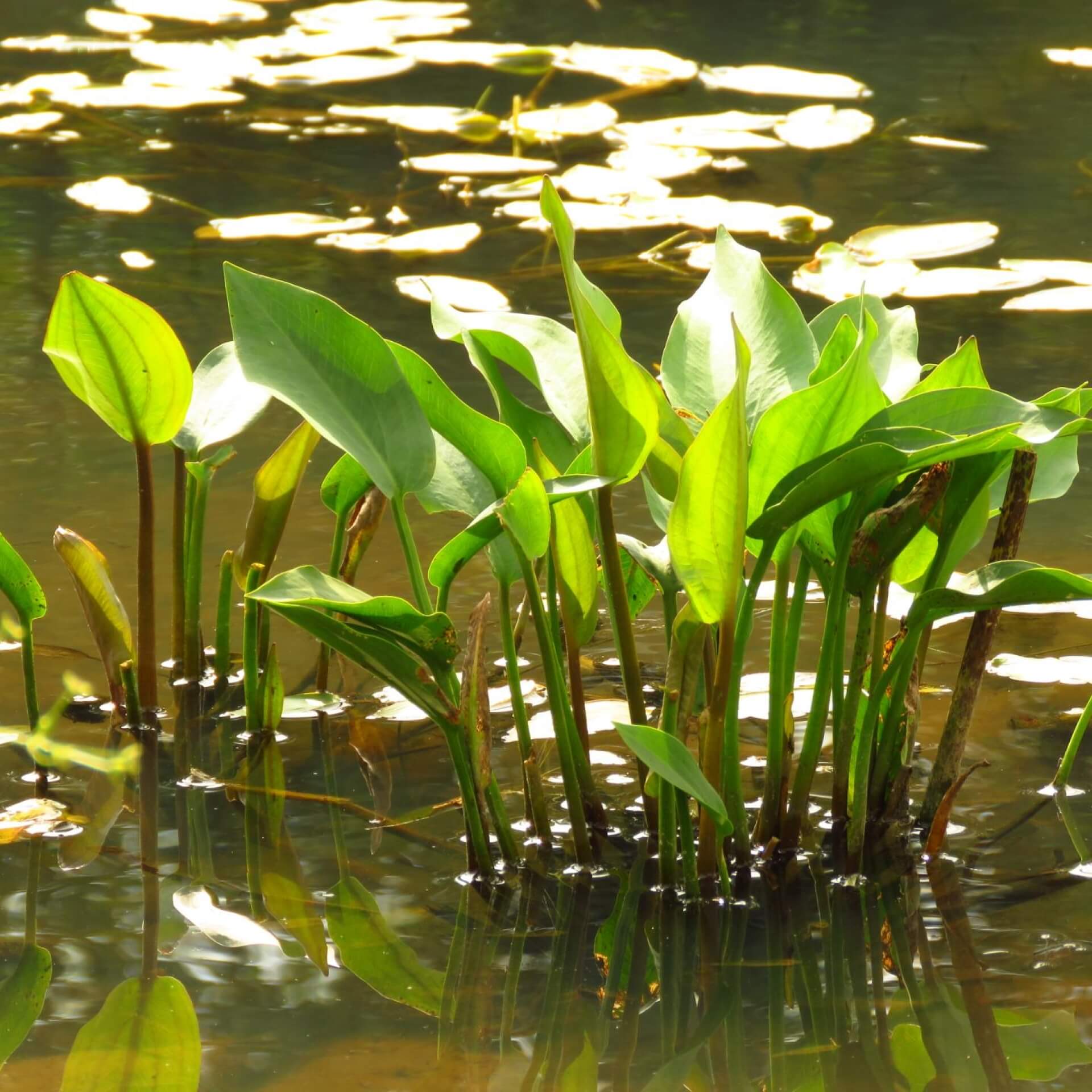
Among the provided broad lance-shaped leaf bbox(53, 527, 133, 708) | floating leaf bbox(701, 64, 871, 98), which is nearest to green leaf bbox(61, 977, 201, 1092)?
broad lance-shaped leaf bbox(53, 527, 133, 708)

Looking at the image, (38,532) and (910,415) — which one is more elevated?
(910,415)

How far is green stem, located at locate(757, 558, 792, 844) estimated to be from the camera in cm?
91

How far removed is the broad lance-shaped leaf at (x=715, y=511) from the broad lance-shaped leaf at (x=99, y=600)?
1.59 ft

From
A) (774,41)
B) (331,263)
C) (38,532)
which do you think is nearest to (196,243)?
(331,263)

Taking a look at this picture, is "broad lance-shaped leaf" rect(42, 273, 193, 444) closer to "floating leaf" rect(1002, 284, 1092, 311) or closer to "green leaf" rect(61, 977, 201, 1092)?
"green leaf" rect(61, 977, 201, 1092)

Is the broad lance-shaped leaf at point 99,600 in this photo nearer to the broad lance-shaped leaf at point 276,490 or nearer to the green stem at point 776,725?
the broad lance-shaped leaf at point 276,490

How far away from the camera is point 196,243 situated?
2377 mm

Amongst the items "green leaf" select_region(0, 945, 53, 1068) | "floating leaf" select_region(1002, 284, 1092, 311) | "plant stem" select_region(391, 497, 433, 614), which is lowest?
"green leaf" select_region(0, 945, 53, 1068)

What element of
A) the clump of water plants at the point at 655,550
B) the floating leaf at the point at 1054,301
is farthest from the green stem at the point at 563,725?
the floating leaf at the point at 1054,301

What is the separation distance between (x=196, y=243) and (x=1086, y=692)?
164 centimetres

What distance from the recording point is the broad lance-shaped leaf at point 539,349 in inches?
35.2

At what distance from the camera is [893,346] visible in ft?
3.17

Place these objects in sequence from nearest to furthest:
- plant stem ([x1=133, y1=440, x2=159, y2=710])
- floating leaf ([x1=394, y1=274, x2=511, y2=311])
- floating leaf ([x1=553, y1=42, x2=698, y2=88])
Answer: plant stem ([x1=133, y1=440, x2=159, y2=710]), floating leaf ([x1=394, y1=274, x2=511, y2=311]), floating leaf ([x1=553, y1=42, x2=698, y2=88])

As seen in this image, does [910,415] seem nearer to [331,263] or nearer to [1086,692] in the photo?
[1086,692]
